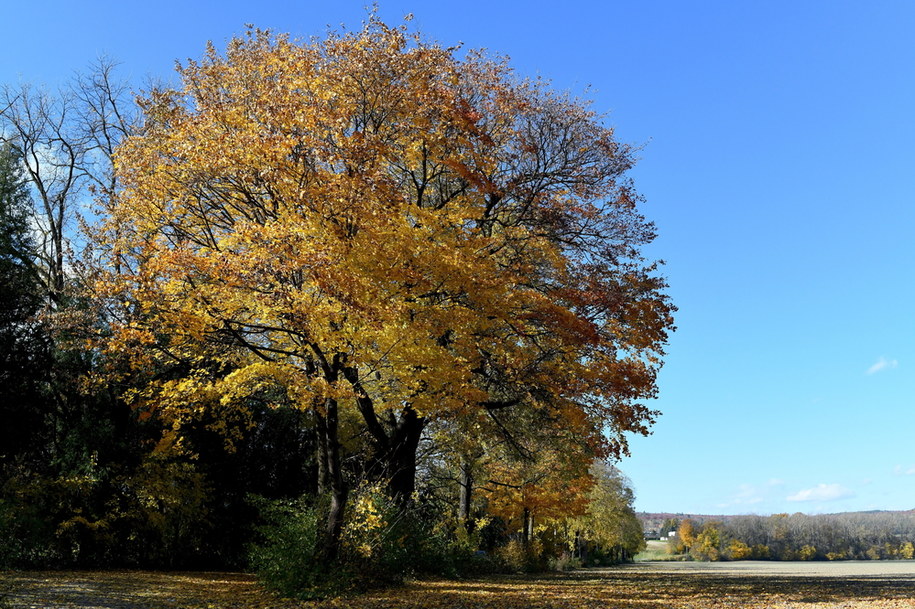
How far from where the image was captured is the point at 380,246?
12.3 meters

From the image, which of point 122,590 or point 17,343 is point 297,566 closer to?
point 122,590

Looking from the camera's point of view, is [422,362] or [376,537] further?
[376,537]

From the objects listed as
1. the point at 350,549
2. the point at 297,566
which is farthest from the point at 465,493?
the point at 297,566

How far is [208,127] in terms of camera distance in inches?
500

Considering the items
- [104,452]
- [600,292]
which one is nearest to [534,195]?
[600,292]

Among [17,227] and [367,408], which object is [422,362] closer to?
[367,408]

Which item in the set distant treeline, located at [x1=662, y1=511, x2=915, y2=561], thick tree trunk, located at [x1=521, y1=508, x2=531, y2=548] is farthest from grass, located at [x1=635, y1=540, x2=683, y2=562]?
thick tree trunk, located at [x1=521, y1=508, x2=531, y2=548]

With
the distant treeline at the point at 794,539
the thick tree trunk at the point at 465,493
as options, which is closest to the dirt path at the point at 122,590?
the thick tree trunk at the point at 465,493

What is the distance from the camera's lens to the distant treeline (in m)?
93.9

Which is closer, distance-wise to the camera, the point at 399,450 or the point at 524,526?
the point at 399,450

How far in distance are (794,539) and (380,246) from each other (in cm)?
10541

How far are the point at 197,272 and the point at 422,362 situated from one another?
4.30m

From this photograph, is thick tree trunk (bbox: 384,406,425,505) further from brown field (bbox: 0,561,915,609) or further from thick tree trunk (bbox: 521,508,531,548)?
thick tree trunk (bbox: 521,508,531,548)

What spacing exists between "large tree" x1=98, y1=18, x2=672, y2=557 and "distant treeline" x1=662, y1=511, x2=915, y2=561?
8373cm
